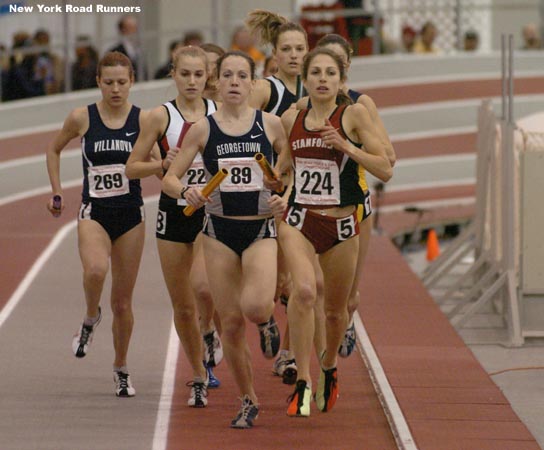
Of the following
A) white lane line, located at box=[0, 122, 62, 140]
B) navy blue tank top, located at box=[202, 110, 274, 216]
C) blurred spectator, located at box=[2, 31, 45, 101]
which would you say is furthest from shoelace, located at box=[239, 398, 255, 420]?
white lane line, located at box=[0, 122, 62, 140]

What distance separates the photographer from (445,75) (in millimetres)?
25203

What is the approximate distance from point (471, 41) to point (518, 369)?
1412 cm

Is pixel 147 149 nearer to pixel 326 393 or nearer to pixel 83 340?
pixel 83 340

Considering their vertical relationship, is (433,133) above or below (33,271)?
above

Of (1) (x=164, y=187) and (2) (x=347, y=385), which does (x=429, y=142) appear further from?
(1) (x=164, y=187)

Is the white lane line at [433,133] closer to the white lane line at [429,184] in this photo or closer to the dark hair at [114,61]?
the white lane line at [429,184]

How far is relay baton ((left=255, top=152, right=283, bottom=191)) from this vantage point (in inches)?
316

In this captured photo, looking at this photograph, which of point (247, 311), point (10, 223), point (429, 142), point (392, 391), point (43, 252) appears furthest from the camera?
point (429, 142)

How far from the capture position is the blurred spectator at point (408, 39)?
25.2m

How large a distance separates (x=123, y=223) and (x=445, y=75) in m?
16.5

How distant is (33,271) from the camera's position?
15.7 m

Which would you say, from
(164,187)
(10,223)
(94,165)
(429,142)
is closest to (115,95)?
(94,165)

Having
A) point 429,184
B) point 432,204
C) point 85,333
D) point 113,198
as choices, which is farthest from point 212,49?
point 429,184

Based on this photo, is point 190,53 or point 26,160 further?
point 26,160
